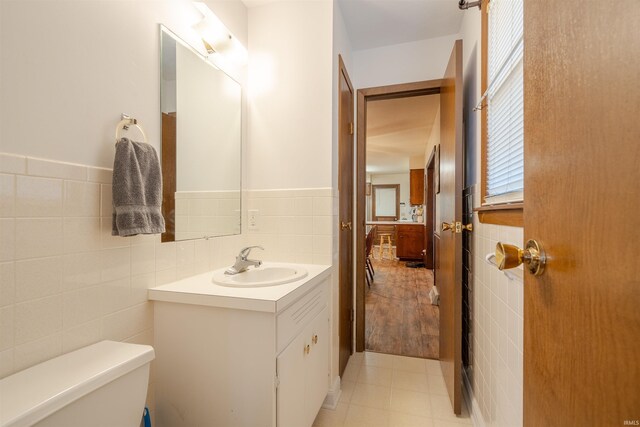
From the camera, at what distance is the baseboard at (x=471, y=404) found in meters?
1.47

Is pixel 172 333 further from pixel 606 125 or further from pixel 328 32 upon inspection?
pixel 328 32

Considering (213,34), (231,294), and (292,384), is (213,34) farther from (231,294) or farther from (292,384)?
(292,384)

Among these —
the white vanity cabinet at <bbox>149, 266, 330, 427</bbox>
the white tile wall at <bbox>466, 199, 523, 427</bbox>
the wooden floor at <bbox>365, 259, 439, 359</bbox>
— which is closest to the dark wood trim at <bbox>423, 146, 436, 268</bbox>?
the wooden floor at <bbox>365, 259, 439, 359</bbox>

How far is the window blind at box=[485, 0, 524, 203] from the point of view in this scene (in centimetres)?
96

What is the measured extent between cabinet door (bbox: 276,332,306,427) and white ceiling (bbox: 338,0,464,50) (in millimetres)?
2109

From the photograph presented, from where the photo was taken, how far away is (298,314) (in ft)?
4.00

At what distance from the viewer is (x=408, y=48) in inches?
90.4

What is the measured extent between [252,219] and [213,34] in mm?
1044

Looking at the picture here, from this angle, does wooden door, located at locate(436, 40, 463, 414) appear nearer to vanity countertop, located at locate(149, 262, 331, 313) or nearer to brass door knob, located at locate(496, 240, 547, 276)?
vanity countertop, located at locate(149, 262, 331, 313)

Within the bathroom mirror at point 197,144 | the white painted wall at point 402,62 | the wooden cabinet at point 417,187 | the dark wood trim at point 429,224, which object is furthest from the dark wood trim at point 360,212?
the wooden cabinet at point 417,187

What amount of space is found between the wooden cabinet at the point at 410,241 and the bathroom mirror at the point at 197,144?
199 inches

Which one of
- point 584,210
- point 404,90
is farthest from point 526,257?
point 404,90

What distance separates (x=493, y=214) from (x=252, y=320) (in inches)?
41.8

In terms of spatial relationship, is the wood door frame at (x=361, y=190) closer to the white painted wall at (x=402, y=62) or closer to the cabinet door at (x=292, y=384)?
the white painted wall at (x=402, y=62)
